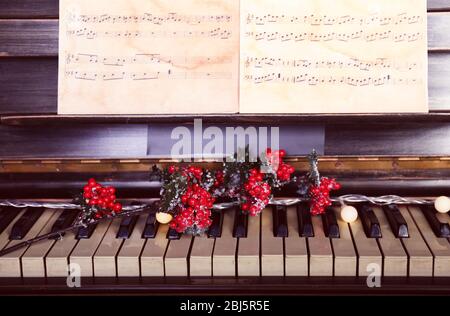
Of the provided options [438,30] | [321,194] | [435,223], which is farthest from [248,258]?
[438,30]

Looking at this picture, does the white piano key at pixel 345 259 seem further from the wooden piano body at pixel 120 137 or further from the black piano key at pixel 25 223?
the black piano key at pixel 25 223

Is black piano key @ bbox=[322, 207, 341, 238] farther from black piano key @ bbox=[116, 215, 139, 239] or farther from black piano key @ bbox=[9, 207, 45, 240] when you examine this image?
black piano key @ bbox=[9, 207, 45, 240]

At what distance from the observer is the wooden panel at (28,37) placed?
2484mm

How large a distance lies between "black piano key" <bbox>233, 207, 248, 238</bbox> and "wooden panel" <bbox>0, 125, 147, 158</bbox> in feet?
1.54

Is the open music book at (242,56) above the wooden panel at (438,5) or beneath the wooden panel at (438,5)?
beneath

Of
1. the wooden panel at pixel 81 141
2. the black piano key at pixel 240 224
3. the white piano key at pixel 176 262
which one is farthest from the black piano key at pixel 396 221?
the wooden panel at pixel 81 141

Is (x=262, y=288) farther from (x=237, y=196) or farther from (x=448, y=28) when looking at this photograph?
(x=448, y=28)

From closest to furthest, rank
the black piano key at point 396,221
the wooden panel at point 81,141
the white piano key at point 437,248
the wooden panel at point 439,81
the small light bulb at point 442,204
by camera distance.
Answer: the white piano key at point 437,248, the black piano key at point 396,221, the small light bulb at point 442,204, the wooden panel at point 439,81, the wooden panel at point 81,141

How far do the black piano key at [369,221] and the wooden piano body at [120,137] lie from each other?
11 cm

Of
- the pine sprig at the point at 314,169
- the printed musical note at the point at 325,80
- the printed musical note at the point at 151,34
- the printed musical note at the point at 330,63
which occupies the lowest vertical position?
the pine sprig at the point at 314,169

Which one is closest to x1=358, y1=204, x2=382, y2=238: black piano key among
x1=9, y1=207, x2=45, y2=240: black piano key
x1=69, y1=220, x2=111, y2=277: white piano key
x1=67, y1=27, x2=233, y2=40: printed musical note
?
x1=67, y1=27, x2=233, y2=40: printed musical note

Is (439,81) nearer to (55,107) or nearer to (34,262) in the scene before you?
(55,107)
